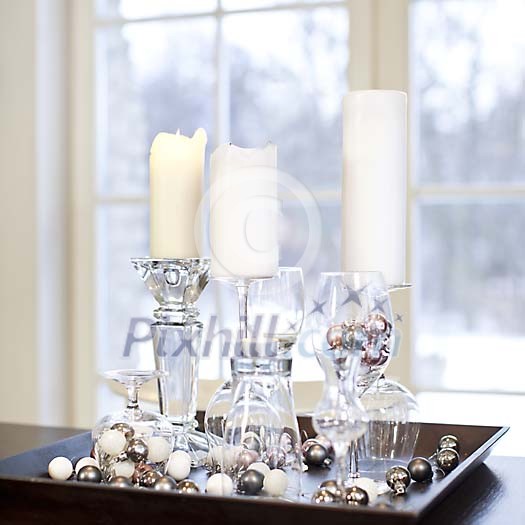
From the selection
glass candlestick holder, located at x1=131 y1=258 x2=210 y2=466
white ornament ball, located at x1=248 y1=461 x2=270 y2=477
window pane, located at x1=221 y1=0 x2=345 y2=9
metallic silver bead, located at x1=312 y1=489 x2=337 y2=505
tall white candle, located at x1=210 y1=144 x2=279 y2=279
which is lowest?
metallic silver bead, located at x1=312 y1=489 x2=337 y2=505

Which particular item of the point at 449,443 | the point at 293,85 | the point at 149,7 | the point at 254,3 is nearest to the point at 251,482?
the point at 449,443

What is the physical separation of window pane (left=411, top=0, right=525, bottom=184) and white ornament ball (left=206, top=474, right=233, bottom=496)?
163 cm

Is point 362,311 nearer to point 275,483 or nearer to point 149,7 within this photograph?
point 275,483

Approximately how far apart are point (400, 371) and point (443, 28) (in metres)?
0.84

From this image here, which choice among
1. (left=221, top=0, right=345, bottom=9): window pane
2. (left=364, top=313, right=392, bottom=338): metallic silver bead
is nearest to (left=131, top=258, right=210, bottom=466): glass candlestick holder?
(left=364, top=313, right=392, bottom=338): metallic silver bead

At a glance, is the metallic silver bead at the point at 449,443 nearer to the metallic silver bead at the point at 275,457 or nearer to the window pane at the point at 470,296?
the metallic silver bead at the point at 275,457

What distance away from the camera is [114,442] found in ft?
3.04

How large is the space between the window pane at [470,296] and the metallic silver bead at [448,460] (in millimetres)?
1355

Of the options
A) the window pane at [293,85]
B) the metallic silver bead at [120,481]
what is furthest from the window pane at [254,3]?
the metallic silver bead at [120,481]

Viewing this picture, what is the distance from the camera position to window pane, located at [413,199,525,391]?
231 cm

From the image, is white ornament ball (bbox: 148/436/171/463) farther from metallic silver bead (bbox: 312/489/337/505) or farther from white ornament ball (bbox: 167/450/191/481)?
metallic silver bead (bbox: 312/489/337/505)

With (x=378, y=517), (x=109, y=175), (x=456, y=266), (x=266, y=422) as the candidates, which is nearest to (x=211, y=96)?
(x=109, y=175)

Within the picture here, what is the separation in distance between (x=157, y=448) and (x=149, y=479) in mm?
56

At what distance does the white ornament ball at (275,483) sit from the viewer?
84cm
